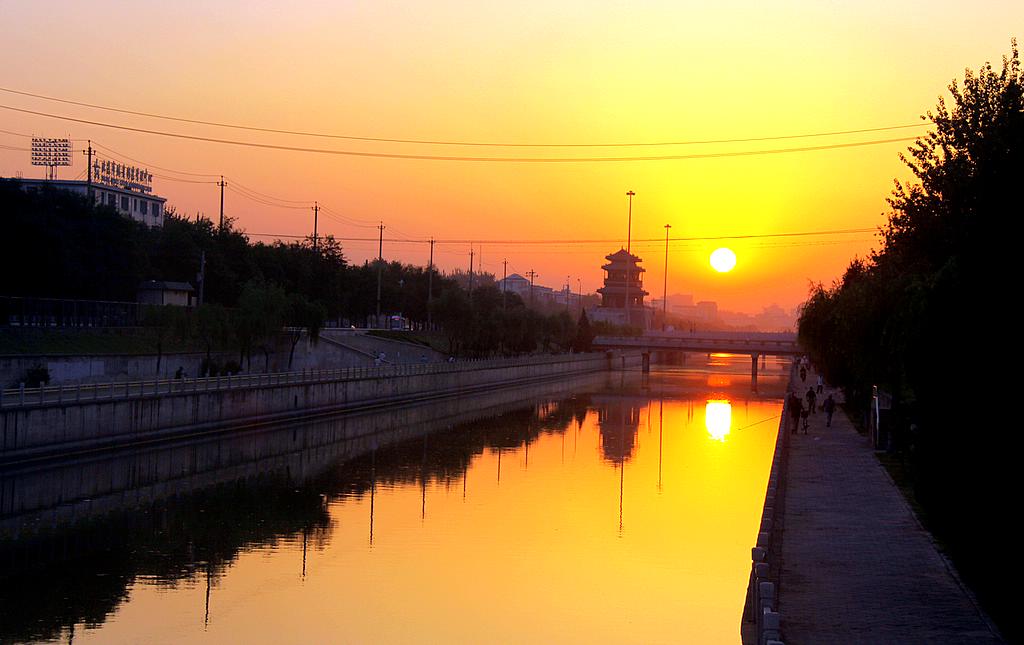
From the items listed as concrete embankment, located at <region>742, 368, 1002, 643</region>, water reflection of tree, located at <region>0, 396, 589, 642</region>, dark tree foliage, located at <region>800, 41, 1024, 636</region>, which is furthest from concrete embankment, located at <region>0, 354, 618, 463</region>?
dark tree foliage, located at <region>800, 41, 1024, 636</region>

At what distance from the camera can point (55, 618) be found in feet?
58.1

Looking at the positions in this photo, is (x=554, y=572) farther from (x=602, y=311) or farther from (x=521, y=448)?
(x=602, y=311)

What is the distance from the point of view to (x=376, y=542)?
81.1 ft

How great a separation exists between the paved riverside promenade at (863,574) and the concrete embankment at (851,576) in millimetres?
14

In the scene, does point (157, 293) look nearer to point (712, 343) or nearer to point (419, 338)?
point (419, 338)

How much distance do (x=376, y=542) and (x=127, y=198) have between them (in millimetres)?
90315

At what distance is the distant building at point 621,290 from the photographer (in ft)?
594

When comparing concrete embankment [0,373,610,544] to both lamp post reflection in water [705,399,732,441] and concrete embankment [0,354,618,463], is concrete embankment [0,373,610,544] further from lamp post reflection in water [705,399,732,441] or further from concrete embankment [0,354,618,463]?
lamp post reflection in water [705,399,732,441]

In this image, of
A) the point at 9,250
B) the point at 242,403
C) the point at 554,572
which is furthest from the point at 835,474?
the point at 9,250

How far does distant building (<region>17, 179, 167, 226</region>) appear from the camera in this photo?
3942 inches

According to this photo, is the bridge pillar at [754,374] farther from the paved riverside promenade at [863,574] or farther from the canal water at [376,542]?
the paved riverside promenade at [863,574]

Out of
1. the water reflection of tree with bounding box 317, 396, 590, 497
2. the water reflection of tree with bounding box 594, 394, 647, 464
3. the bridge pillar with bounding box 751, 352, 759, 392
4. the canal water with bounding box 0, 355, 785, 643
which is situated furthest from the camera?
the bridge pillar with bounding box 751, 352, 759, 392

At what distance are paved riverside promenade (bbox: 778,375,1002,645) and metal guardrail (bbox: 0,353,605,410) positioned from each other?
20.4 m

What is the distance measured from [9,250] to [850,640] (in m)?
49.8
